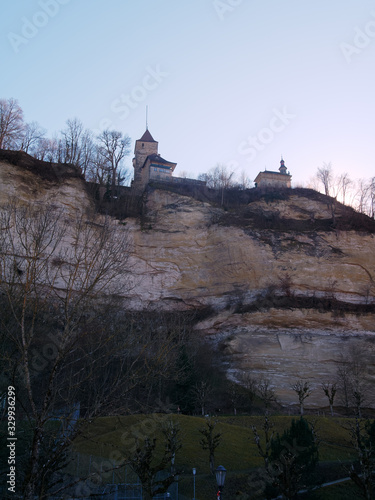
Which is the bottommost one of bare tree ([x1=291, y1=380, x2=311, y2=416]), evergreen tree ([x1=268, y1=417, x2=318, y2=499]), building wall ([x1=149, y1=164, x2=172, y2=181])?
bare tree ([x1=291, y1=380, x2=311, y2=416])

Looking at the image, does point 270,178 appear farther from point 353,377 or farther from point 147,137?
point 353,377

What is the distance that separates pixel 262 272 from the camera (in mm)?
40500

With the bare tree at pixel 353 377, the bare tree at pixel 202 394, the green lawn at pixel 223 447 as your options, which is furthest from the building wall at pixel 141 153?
the green lawn at pixel 223 447

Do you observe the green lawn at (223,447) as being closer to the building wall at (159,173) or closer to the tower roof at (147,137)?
the building wall at (159,173)

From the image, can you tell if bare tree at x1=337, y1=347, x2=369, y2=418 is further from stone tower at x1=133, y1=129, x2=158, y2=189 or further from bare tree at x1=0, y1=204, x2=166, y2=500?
stone tower at x1=133, y1=129, x2=158, y2=189

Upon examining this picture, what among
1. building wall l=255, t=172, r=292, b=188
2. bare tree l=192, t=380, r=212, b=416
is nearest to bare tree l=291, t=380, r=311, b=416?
bare tree l=192, t=380, r=212, b=416

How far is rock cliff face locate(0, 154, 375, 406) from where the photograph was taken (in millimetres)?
34438

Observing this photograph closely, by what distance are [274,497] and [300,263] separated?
27.3 metres

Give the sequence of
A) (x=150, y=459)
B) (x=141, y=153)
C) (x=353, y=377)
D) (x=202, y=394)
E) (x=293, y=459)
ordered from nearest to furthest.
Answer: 1. (x=293, y=459)
2. (x=150, y=459)
3. (x=202, y=394)
4. (x=353, y=377)
5. (x=141, y=153)

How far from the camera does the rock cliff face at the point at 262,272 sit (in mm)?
34438

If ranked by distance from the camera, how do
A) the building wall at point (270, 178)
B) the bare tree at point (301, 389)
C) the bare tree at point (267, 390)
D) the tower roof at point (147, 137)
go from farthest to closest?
the building wall at point (270, 178) → the tower roof at point (147, 137) → the bare tree at point (267, 390) → the bare tree at point (301, 389)

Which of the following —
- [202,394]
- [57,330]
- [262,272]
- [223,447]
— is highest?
[262,272]

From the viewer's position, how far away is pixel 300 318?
3669cm

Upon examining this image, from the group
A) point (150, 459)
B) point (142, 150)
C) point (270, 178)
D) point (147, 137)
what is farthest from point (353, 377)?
point (147, 137)
